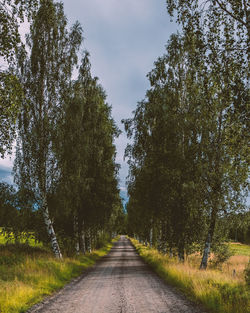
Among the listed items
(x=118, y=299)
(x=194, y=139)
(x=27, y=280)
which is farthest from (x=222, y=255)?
Result: (x=27, y=280)

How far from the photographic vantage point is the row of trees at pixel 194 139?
932 centimetres

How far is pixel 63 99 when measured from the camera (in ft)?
65.2

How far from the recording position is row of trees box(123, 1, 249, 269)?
932cm

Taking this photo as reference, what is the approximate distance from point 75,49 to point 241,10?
1444 cm

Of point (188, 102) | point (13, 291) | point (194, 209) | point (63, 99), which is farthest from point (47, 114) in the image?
point (13, 291)

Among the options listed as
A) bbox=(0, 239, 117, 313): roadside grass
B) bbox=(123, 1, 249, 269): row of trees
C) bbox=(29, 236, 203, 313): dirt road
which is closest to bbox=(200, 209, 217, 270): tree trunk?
bbox=(123, 1, 249, 269): row of trees

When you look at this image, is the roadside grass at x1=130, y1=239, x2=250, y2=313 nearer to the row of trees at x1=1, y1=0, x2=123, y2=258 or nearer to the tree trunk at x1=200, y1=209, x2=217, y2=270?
the tree trunk at x1=200, y1=209, x2=217, y2=270

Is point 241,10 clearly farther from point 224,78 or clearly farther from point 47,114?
point 47,114

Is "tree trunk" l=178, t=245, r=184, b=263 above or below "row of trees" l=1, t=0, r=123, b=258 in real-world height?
below

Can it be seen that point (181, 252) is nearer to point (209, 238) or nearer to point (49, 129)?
point (209, 238)

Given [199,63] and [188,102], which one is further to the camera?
[188,102]

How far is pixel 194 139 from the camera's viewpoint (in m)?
18.7

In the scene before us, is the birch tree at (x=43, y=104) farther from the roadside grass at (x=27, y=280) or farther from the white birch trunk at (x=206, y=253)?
the white birch trunk at (x=206, y=253)

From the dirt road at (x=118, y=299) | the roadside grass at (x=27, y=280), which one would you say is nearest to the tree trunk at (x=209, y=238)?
the dirt road at (x=118, y=299)
